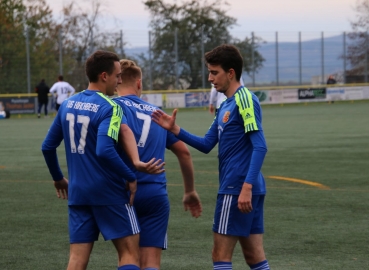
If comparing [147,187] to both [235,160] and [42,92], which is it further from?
[42,92]

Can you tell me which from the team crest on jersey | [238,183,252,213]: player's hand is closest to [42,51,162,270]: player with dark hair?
[238,183,252,213]: player's hand

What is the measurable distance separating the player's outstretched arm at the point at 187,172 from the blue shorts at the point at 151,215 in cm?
29

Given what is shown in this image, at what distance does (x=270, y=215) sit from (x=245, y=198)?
4437 mm

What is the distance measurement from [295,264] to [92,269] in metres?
1.79

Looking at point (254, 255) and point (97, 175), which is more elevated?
point (97, 175)

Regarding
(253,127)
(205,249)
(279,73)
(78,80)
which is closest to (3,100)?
(78,80)

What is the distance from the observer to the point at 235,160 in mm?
5598

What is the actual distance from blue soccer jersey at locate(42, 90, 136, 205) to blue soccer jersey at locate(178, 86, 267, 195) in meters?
0.70

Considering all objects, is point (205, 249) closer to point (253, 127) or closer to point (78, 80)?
point (253, 127)

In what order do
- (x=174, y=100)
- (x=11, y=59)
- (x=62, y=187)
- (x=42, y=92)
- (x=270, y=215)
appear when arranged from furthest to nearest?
(x=174, y=100) → (x=11, y=59) → (x=42, y=92) → (x=270, y=215) → (x=62, y=187)

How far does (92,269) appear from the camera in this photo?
23.4ft

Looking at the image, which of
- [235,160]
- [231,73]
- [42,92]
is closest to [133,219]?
[235,160]

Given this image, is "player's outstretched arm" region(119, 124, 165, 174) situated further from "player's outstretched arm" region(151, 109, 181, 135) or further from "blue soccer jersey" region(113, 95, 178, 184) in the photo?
"player's outstretched arm" region(151, 109, 181, 135)

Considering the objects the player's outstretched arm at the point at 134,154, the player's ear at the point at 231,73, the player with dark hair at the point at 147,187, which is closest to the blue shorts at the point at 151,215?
the player with dark hair at the point at 147,187
